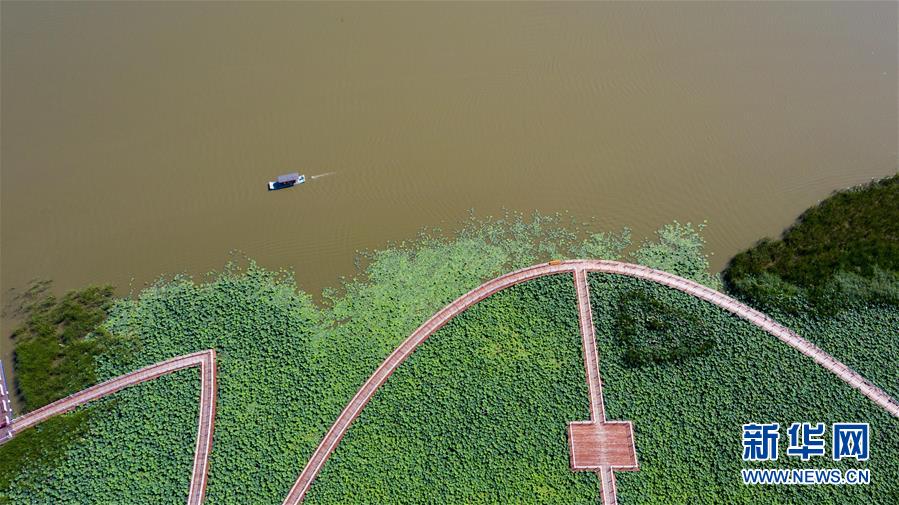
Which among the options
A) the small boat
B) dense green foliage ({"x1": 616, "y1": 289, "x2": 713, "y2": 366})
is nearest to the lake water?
the small boat

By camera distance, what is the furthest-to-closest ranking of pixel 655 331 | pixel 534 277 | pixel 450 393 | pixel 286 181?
Answer: pixel 286 181 → pixel 534 277 → pixel 655 331 → pixel 450 393

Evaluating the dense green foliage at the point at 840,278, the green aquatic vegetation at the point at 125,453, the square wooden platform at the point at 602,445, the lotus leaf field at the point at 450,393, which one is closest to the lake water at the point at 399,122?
the dense green foliage at the point at 840,278

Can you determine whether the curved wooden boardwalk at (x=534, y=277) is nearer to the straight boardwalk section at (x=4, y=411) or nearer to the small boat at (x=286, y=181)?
the small boat at (x=286, y=181)

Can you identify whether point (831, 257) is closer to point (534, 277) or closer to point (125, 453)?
point (534, 277)

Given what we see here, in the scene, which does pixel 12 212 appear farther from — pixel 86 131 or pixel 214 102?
pixel 214 102

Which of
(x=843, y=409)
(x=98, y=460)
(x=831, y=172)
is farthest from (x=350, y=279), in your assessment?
(x=831, y=172)

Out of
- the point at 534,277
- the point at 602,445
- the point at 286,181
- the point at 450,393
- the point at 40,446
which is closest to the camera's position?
the point at 602,445

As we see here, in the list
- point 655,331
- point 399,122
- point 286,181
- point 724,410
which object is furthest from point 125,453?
point 724,410
